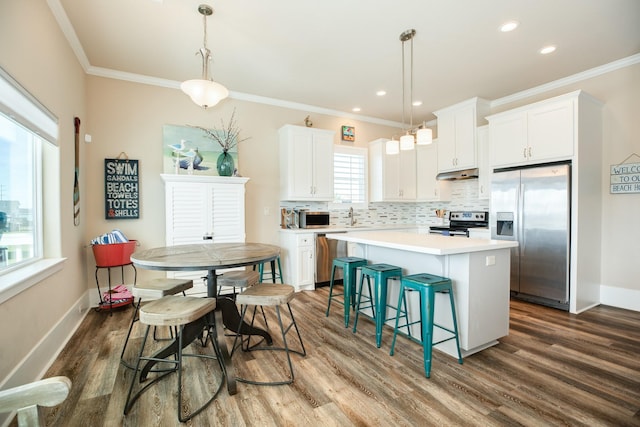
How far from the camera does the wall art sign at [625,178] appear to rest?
3486 millimetres

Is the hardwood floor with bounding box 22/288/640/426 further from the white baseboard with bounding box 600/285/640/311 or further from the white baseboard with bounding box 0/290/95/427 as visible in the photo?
the white baseboard with bounding box 600/285/640/311

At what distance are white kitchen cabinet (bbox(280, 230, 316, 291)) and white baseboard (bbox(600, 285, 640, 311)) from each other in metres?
3.66

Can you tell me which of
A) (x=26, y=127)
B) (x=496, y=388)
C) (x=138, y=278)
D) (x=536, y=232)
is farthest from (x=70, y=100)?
(x=536, y=232)

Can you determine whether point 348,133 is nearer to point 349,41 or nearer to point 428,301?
point 349,41

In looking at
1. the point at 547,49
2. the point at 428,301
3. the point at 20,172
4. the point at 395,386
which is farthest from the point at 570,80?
the point at 20,172

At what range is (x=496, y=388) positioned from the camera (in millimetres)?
1995

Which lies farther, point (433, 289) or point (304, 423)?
point (433, 289)

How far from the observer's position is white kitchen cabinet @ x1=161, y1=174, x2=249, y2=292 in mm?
3672

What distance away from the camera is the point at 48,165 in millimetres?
2623

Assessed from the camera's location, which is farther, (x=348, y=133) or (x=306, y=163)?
(x=348, y=133)

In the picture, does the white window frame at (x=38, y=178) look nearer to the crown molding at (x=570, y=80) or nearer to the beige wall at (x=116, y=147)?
the beige wall at (x=116, y=147)

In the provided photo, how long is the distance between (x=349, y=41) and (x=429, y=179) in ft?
10.2

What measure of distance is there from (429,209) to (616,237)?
2.69m

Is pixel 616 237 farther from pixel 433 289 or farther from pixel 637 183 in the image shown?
pixel 433 289
